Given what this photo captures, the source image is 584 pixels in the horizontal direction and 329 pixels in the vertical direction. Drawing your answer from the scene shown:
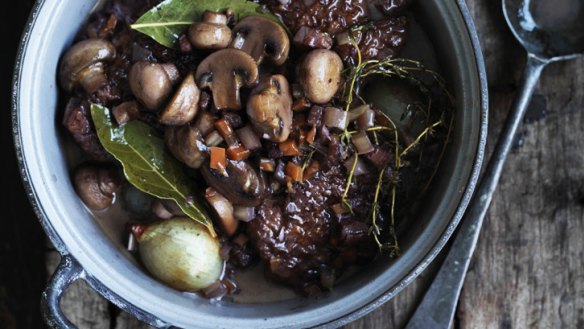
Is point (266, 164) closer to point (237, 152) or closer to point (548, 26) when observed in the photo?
point (237, 152)

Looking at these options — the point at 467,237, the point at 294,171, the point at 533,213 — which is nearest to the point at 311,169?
the point at 294,171

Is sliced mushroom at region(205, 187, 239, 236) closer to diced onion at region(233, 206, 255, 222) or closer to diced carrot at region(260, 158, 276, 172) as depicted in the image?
diced onion at region(233, 206, 255, 222)

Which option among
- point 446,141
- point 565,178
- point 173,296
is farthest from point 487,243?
point 173,296

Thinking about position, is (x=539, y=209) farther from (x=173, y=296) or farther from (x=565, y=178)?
(x=173, y=296)

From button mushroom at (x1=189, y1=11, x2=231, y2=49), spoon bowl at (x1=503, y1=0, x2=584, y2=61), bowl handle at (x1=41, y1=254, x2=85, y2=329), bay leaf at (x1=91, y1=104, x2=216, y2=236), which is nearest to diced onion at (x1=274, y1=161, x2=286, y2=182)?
bay leaf at (x1=91, y1=104, x2=216, y2=236)

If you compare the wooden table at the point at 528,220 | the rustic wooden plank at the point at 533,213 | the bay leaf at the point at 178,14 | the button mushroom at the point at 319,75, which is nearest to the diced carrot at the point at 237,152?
the button mushroom at the point at 319,75
